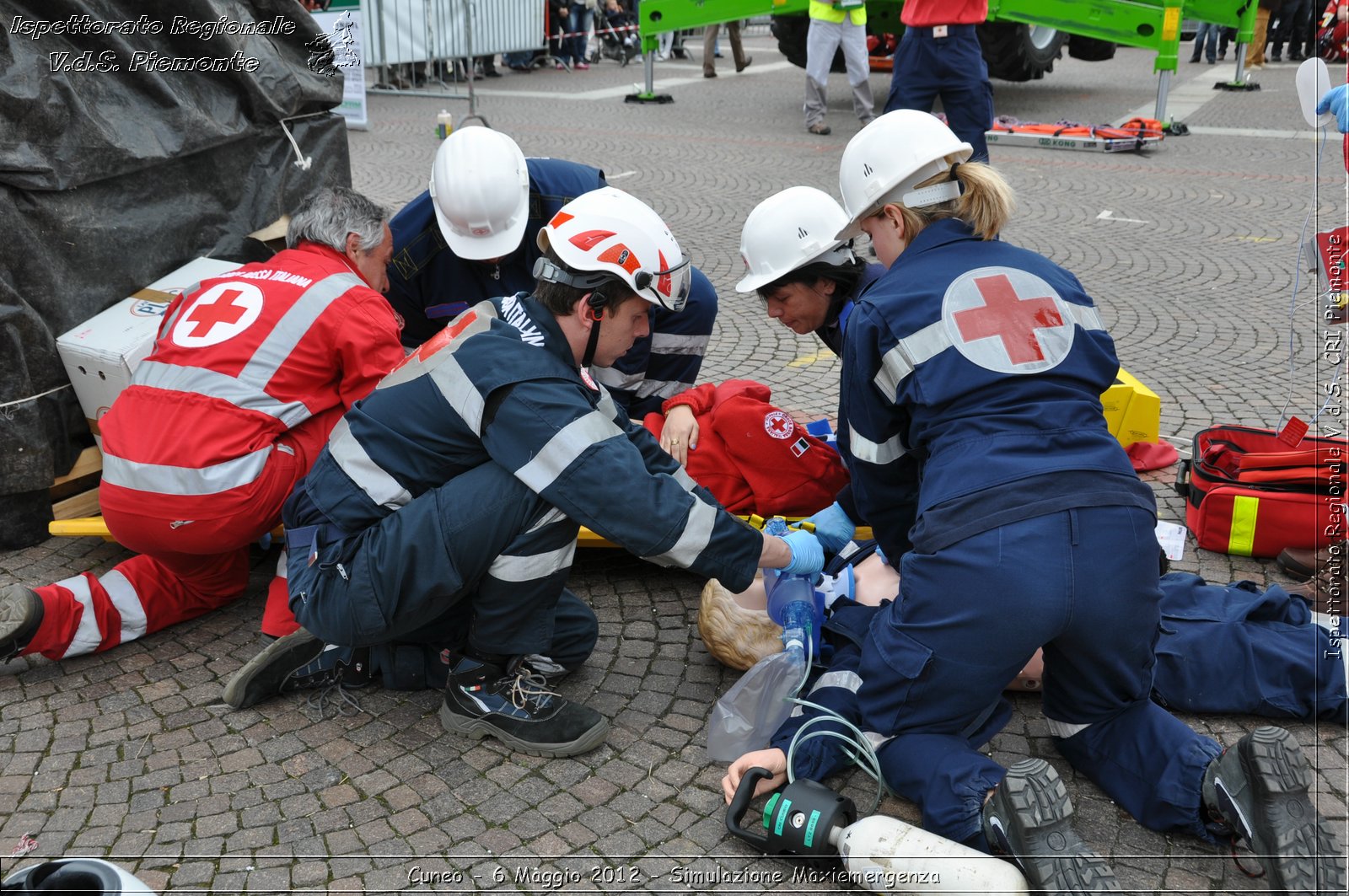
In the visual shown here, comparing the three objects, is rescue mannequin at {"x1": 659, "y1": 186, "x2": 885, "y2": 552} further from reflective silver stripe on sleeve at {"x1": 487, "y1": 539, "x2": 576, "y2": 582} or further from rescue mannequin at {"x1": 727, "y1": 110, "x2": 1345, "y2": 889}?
reflective silver stripe on sleeve at {"x1": 487, "y1": 539, "x2": 576, "y2": 582}

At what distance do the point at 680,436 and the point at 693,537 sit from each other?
107cm

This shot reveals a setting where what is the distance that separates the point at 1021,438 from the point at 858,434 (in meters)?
0.49

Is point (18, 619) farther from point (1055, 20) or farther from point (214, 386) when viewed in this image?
point (1055, 20)

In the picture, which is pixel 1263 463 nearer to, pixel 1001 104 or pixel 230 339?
pixel 230 339

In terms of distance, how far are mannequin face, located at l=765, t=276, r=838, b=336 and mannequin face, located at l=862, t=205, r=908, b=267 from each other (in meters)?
0.65

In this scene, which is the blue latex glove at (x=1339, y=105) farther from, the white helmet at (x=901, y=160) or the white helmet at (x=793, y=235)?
the white helmet at (x=793, y=235)

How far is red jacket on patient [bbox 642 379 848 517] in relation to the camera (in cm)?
373

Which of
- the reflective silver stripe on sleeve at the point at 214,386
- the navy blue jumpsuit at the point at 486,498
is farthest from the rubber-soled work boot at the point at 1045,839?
the reflective silver stripe on sleeve at the point at 214,386

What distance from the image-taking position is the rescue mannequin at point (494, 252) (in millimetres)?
3861

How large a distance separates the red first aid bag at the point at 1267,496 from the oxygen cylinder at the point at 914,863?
1952 mm

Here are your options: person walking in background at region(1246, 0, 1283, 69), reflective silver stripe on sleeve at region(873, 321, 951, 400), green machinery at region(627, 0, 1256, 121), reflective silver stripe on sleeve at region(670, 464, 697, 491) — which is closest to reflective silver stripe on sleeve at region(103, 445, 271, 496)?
reflective silver stripe on sleeve at region(670, 464, 697, 491)

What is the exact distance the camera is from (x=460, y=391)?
110 inches

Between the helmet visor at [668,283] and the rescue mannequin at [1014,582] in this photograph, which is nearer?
the rescue mannequin at [1014,582]

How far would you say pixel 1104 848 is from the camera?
259 cm
